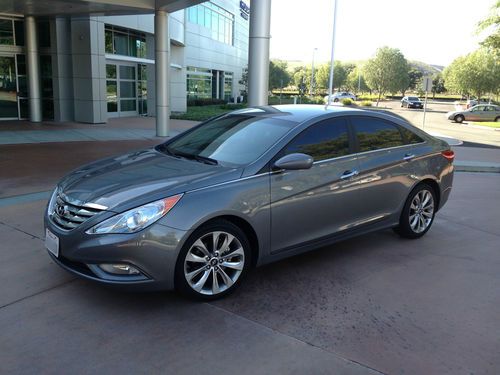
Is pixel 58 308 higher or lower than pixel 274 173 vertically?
lower

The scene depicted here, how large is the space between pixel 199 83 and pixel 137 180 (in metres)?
36.7

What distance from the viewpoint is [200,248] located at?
3818 millimetres

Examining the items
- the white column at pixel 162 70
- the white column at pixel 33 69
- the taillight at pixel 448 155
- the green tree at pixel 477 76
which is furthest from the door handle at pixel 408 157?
the green tree at pixel 477 76

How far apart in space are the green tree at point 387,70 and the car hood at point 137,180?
218 ft

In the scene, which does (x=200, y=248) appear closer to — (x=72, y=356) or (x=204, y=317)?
(x=204, y=317)

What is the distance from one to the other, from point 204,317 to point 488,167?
35.6 feet

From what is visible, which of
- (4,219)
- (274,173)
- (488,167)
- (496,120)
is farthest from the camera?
(496,120)

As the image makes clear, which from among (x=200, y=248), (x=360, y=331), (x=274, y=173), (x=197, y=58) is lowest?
(x=360, y=331)

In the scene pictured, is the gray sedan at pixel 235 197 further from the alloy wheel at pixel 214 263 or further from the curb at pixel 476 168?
the curb at pixel 476 168

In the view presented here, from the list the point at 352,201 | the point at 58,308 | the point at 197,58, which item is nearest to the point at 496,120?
the point at 197,58

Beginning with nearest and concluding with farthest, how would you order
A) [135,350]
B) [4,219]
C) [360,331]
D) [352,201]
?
[135,350] → [360,331] → [352,201] → [4,219]

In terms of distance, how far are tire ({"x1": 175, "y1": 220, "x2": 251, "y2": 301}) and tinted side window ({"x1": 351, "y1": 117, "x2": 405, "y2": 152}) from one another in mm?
1900

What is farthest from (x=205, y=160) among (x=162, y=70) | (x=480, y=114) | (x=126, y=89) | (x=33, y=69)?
(x=480, y=114)

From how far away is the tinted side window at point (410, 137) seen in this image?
5.70m
